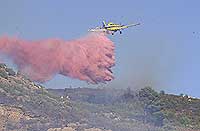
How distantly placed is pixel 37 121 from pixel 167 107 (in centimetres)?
6402

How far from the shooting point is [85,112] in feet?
430

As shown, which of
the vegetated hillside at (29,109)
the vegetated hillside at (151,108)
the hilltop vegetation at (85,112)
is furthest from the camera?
the vegetated hillside at (151,108)

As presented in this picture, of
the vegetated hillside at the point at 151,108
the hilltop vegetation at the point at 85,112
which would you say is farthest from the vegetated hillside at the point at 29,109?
the vegetated hillside at the point at 151,108

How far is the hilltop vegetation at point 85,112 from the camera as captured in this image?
103938mm

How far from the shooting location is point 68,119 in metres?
113

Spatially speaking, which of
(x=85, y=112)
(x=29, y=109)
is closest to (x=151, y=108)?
(x=85, y=112)

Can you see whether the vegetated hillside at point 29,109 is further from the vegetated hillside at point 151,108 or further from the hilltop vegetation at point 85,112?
the vegetated hillside at point 151,108

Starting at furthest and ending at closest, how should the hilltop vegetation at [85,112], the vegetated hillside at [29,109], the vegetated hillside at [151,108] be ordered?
the vegetated hillside at [151,108]
the hilltop vegetation at [85,112]
the vegetated hillside at [29,109]

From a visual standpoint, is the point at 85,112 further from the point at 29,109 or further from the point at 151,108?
the point at 151,108

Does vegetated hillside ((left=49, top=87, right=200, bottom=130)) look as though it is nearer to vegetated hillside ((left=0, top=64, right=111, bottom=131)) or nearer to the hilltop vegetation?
the hilltop vegetation

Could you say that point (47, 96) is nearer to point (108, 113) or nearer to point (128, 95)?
point (108, 113)

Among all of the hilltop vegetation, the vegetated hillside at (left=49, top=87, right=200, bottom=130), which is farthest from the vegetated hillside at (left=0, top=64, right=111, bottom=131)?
the vegetated hillside at (left=49, top=87, right=200, bottom=130)

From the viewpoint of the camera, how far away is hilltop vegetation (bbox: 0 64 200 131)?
4092 inches

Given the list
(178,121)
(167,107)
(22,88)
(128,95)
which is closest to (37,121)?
(22,88)
